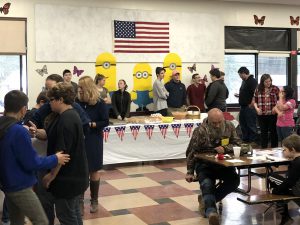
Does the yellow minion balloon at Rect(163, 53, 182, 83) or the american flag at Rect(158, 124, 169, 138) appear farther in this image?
the yellow minion balloon at Rect(163, 53, 182, 83)

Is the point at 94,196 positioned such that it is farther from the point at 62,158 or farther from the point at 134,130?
the point at 134,130

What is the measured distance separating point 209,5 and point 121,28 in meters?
2.19

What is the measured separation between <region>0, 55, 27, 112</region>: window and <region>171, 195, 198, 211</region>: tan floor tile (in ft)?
14.8

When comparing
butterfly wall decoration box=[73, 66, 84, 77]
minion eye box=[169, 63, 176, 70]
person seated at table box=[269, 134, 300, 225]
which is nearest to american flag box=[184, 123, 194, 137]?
minion eye box=[169, 63, 176, 70]

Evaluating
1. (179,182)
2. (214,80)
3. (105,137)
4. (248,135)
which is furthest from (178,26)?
(179,182)

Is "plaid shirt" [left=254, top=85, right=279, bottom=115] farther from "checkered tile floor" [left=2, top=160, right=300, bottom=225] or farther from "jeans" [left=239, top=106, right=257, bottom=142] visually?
"checkered tile floor" [left=2, top=160, right=300, bottom=225]

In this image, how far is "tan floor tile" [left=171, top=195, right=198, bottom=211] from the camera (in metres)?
4.86

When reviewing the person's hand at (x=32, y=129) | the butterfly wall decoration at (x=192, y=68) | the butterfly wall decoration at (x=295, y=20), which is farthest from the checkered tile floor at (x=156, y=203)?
the butterfly wall decoration at (x=295, y=20)

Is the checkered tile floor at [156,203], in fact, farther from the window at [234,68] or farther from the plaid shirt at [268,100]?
the window at [234,68]

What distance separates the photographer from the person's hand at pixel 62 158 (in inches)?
110

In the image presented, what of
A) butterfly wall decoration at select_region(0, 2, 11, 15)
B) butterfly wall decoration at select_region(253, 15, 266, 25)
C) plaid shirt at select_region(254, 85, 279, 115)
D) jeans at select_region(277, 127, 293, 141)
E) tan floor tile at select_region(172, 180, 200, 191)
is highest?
butterfly wall decoration at select_region(253, 15, 266, 25)

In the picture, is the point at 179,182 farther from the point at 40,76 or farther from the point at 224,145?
the point at 40,76

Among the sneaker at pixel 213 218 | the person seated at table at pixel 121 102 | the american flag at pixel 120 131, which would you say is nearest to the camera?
the sneaker at pixel 213 218

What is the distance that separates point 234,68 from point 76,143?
26.7 ft
